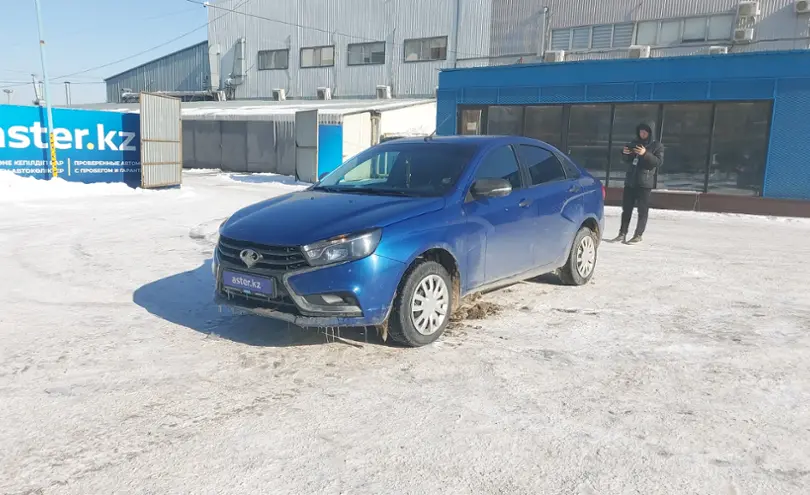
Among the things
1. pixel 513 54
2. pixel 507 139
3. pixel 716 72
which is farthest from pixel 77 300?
pixel 513 54

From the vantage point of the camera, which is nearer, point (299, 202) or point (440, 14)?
point (299, 202)

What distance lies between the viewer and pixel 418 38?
1213 inches

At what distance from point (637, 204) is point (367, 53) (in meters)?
25.7

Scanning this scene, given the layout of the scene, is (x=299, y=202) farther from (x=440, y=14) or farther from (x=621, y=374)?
(x=440, y=14)

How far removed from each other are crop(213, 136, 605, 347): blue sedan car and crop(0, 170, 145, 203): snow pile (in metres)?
11.9

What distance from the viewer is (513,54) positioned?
89.6 feet

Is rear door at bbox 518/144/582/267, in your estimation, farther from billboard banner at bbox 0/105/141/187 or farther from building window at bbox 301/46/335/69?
building window at bbox 301/46/335/69

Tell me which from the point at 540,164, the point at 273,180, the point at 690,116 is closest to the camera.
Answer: the point at 540,164

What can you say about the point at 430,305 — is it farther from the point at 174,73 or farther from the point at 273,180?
the point at 174,73

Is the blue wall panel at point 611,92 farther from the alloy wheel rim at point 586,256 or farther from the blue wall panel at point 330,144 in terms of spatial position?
the alloy wheel rim at point 586,256

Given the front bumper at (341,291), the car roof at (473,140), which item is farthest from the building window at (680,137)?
the front bumper at (341,291)

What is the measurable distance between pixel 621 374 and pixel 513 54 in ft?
83.6

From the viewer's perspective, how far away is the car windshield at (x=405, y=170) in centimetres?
497

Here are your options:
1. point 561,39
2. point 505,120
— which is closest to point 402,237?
point 505,120
